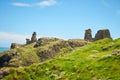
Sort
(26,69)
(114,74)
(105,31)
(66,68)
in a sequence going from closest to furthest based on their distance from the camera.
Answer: (114,74) → (66,68) → (26,69) → (105,31)

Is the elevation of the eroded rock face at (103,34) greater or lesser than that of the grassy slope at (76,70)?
greater

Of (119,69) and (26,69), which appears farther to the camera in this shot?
(26,69)

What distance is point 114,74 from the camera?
41.4 metres

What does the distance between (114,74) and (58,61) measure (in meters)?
20.6

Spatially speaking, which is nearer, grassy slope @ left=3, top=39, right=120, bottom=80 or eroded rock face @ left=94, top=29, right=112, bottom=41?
grassy slope @ left=3, top=39, right=120, bottom=80

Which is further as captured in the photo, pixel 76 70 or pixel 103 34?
pixel 103 34

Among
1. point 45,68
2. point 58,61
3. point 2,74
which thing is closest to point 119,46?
point 58,61

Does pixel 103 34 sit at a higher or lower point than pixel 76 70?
higher

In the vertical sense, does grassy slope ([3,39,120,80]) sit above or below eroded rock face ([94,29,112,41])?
below

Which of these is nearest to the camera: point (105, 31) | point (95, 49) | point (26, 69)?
point (26, 69)

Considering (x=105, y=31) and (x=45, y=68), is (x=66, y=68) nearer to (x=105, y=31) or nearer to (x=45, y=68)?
(x=45, y=68)

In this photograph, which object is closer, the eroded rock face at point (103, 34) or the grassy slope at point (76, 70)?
the grassy slope at point (76, 70)

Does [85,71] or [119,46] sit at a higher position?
[119,46]

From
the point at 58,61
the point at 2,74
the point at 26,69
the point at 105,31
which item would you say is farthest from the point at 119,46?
the point at 105,31
